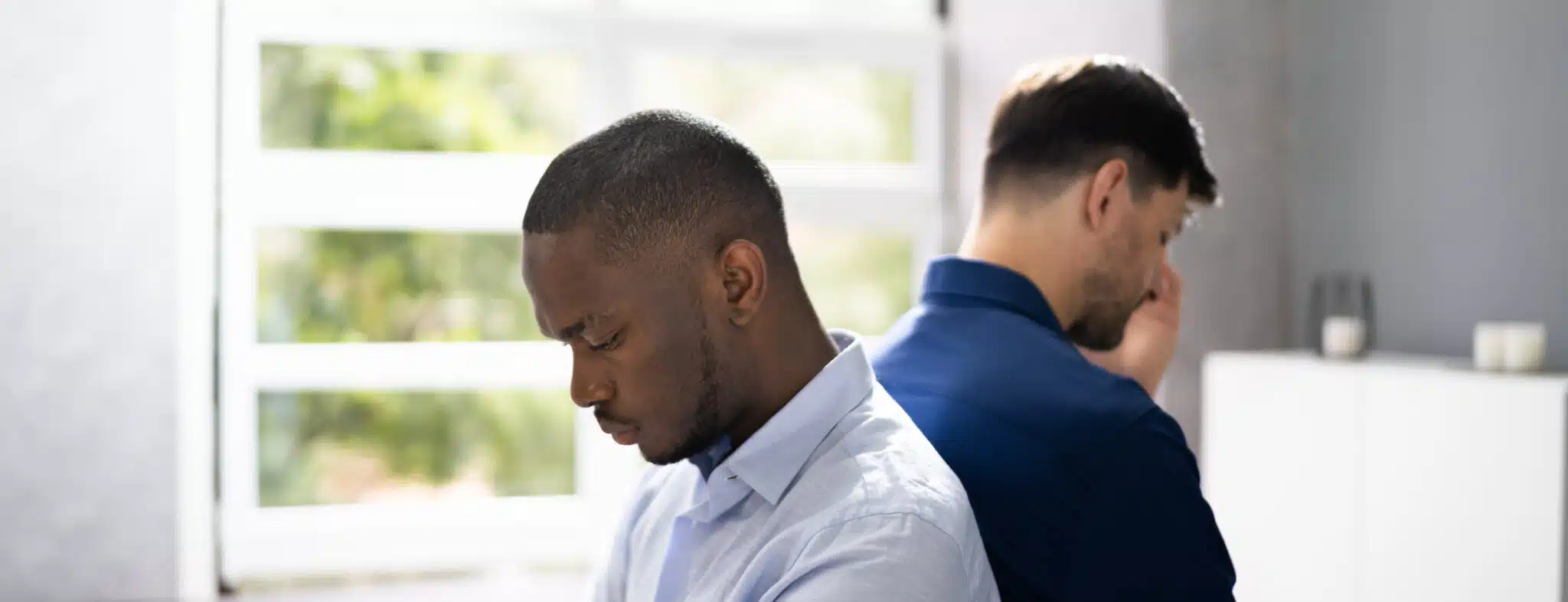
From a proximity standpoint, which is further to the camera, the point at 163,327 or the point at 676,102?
the point at 676,102

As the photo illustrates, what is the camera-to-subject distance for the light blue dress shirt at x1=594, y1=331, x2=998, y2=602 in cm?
88

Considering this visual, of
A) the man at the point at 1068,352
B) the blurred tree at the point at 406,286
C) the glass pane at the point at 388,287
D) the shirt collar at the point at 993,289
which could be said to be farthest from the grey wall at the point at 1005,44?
the shirt collar at the point at 993,289

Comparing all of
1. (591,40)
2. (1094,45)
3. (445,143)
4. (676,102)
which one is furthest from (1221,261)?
(445,143)

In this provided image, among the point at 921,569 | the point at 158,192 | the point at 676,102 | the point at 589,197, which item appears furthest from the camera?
the point at 676,102

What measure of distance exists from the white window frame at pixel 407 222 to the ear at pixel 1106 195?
2036mm

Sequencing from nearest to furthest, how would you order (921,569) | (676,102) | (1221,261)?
1. (921,569)
2. (1221,261)
3. (676,102)

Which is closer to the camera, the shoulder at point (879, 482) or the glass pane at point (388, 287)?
the shoulder at point (879, 482)

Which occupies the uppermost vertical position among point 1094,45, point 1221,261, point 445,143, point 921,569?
point 1094,45

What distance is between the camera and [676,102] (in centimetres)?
336

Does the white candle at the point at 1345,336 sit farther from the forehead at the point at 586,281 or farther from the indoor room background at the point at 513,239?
the forehead at the point at 586,281

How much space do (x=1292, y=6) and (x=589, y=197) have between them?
8.85ft

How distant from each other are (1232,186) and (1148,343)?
164cm

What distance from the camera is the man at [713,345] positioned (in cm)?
97

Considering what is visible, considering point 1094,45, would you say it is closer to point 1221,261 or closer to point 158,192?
point 1221,261
